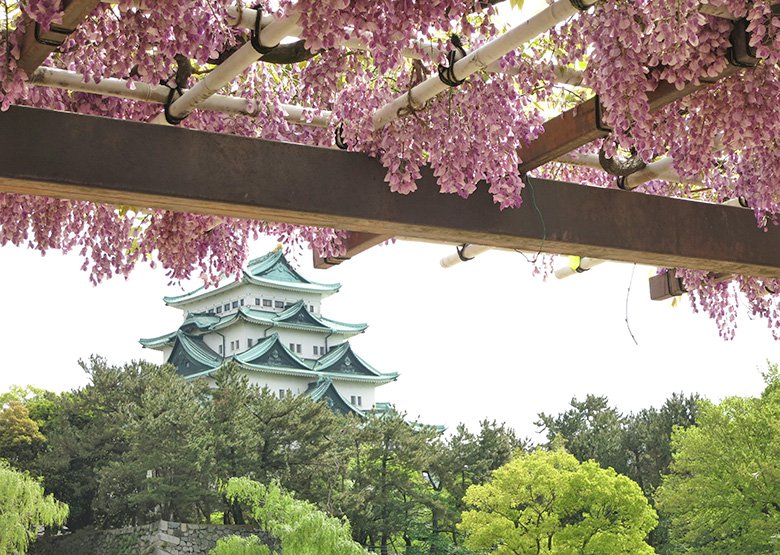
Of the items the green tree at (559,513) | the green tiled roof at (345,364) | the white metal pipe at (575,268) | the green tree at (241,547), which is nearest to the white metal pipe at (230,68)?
the white metal pipe at (575,268)

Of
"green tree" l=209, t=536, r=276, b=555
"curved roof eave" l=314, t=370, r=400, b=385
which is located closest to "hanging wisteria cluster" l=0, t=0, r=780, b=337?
"green tree" l=209, t=536, r=276, b=555

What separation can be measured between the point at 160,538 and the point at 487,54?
825 inches

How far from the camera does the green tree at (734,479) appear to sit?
17.9 meters

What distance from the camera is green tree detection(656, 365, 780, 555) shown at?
17.9 meters

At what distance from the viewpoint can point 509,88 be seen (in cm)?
264

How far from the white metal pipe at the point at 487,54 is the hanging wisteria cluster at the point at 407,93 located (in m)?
0.03

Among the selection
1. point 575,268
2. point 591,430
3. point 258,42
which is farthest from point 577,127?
point 591,430

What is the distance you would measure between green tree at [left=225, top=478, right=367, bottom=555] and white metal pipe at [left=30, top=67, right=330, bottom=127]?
16357mm

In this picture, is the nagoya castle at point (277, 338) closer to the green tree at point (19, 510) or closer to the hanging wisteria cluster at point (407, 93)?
the green tree at point (19, 510)

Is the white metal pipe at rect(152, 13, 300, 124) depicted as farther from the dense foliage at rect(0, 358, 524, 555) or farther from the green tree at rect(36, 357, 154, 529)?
the green tree at rect(36, 357, 154, 529)

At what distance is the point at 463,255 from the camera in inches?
142

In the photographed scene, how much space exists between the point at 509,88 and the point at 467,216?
0.35 m

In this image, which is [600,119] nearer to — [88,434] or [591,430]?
[88,434]

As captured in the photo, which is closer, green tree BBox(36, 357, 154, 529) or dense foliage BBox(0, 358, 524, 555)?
dense foliage BBox(0, 358, 524, 555)
